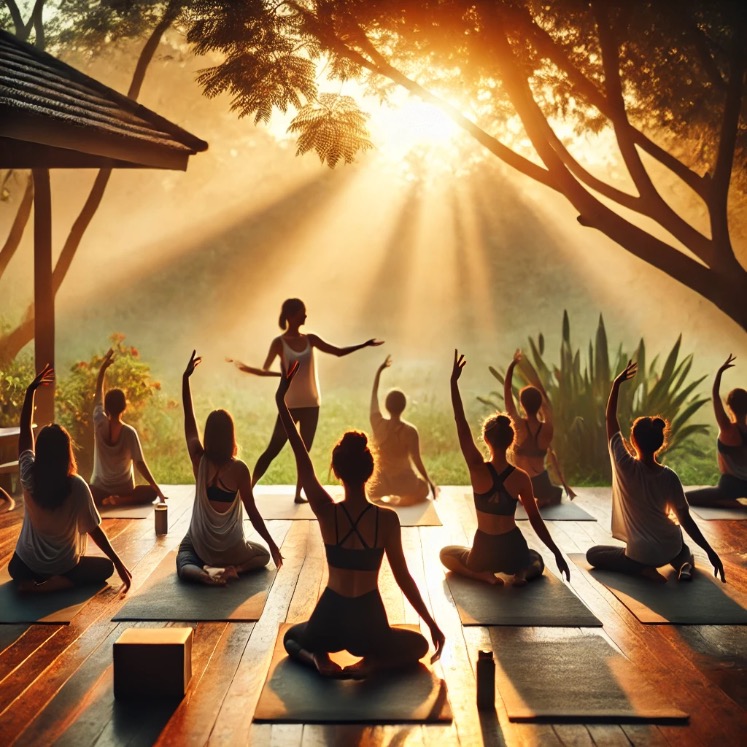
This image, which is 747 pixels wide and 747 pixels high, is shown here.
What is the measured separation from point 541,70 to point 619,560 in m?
4.79

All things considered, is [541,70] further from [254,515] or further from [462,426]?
[254,515]

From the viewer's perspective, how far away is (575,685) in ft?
12.4

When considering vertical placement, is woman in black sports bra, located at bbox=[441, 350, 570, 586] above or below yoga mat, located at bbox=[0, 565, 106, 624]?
above

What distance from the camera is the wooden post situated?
7773mm

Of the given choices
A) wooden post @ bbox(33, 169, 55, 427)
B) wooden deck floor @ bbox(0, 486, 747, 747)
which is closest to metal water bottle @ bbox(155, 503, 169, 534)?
wooden deck floor @ bbox(0, 486, 747, 747)

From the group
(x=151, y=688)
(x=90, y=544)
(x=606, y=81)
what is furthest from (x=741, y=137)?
(x=151, y=688)

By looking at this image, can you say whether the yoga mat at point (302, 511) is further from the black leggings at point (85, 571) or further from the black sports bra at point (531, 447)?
the black leggings at point (85, 571)

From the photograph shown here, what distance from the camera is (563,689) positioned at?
3752 mm

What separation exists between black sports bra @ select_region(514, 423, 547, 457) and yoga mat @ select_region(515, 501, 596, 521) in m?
0.45

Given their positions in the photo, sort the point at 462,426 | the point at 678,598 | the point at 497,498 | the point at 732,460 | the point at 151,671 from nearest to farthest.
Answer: the point at 151,671 → the point at 462,426 → the point at 678,598 → the point at 497,498 → the point at 732,460

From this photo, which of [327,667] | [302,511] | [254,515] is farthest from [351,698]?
[302,511]

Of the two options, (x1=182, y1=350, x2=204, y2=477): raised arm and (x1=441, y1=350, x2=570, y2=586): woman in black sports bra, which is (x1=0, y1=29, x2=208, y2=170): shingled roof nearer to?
(x1=182, y1=350, x2=204, y2=477): raised arm

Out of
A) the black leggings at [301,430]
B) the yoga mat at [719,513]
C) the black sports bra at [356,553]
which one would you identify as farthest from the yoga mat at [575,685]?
the black leggings at [301,430]

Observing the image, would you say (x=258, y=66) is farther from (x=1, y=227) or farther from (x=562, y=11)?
(x=1, y=227)
